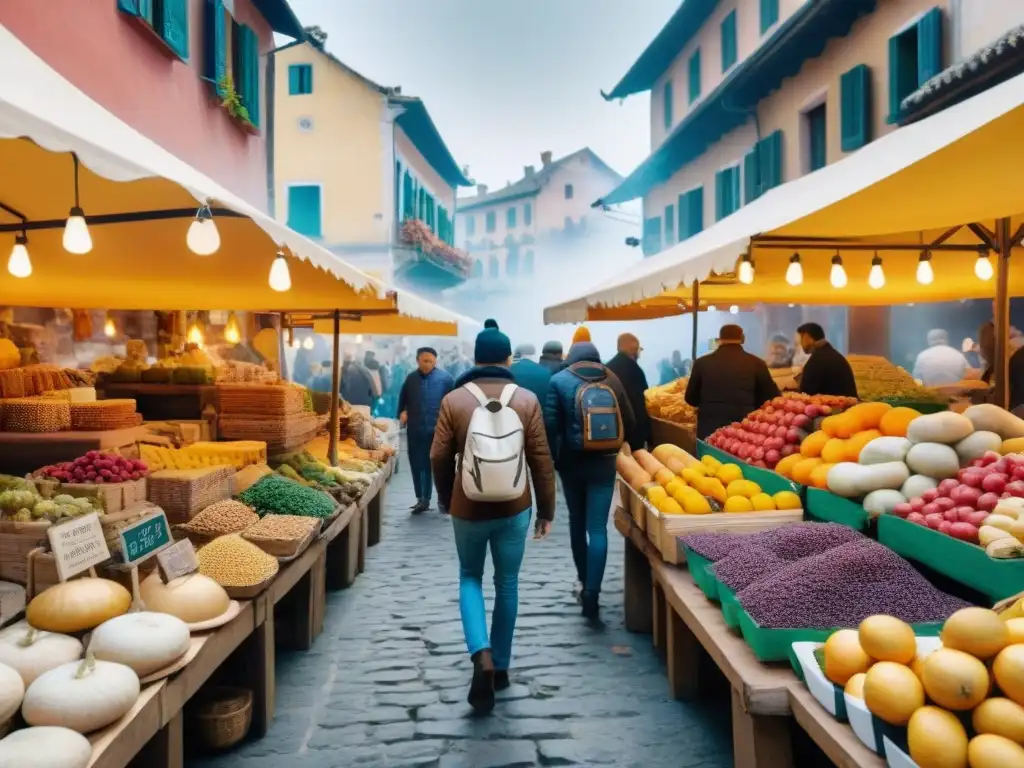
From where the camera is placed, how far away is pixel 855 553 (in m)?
3.15

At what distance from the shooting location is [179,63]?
9711 mm

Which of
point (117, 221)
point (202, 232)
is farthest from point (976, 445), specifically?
point (117, 221)

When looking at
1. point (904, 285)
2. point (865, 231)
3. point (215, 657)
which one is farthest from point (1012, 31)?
point (215, 657)

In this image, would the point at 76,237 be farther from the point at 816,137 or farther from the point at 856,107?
the point at 816,137

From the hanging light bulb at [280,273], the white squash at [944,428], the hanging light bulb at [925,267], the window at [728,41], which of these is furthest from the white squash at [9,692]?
the window at [728,41]

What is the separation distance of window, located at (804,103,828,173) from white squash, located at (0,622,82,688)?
47.4 feet

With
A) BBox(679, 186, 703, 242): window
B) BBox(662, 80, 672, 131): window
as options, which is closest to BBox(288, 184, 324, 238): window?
BBox(679, 186, 703, 242): window

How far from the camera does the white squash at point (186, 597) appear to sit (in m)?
3.38

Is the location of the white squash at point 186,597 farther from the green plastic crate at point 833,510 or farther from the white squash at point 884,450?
the white squash at point 884,450

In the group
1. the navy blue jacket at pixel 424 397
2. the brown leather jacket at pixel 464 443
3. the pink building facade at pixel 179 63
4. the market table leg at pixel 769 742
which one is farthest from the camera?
the navy blue jacket at pixel 424 397

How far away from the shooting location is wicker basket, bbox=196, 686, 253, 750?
3643mm

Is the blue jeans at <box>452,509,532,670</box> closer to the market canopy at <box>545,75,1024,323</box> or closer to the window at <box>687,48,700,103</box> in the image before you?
the market canopy at <box>545,75,1024,323</box>

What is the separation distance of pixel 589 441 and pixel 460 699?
1793 mm

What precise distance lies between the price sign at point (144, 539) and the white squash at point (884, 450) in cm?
327
